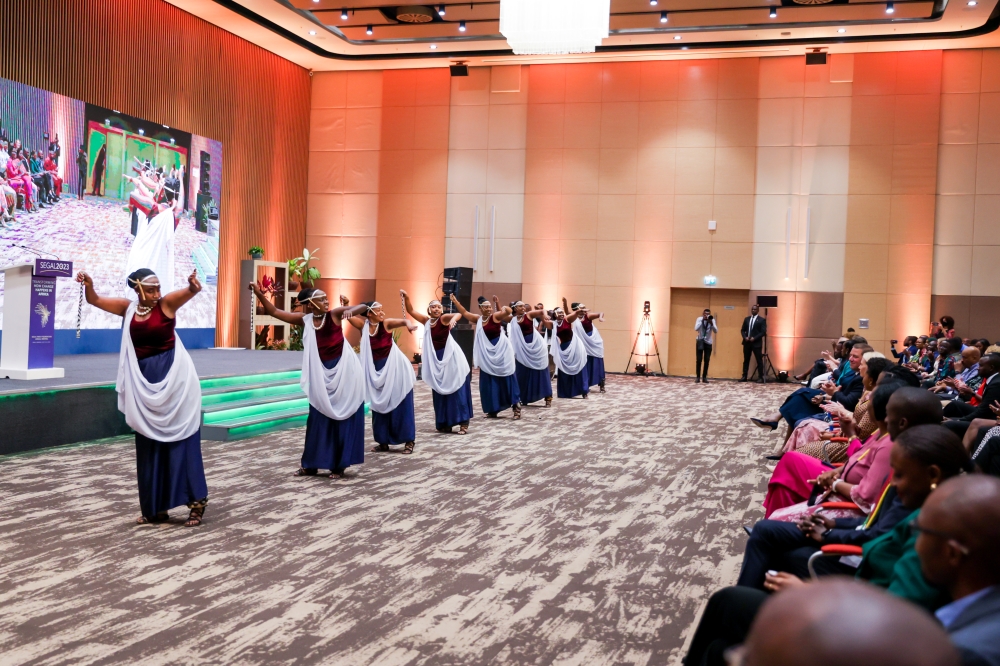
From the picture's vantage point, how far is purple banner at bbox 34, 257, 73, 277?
27.2 ft

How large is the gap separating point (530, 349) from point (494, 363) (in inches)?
56.4

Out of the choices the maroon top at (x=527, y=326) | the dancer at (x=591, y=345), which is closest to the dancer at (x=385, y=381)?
the maroon top at (x=527, y=326)

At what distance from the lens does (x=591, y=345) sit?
45.9 ft

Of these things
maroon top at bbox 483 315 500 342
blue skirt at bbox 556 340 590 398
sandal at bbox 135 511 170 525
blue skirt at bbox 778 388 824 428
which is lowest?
sandal at bbox 135 511 170 525

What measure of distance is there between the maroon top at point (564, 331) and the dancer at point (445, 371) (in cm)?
406

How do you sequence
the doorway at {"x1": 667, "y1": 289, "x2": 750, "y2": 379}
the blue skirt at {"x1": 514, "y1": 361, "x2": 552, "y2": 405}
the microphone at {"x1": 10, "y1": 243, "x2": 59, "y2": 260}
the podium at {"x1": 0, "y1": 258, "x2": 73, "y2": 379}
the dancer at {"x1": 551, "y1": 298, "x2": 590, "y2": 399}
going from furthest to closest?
the doorway at {"x1": 667, "y1": 289, "x2": 750, "y2": 379}
the dancer at {"x1": 551, "y1": 298, "x2": 590, "y2": 399}
the blue skirt at {"x1": 514, "y1": 361, "x2": 552, "y2": 405}
the microphone at {"x1": 10, "y1": 243, "x2": 59, "y2": 260}
the podium at {"x1": 0, "y1": 258, "x2": 73, "y2": 379}

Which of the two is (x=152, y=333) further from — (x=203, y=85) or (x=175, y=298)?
(x=203, y=85)

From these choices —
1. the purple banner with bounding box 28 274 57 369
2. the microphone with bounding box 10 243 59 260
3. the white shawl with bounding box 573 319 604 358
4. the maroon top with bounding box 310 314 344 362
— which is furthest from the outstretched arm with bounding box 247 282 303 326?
the white shawl with bounding box 573 319 604 358

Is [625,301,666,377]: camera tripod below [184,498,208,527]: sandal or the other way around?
the other way around

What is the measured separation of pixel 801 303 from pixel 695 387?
10.7 ft

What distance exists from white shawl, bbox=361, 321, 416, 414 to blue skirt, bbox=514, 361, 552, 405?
13.7 ft

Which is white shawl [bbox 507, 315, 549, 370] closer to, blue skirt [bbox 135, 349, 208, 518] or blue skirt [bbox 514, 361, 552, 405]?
blue skirt [bbox 514, 361, 552, 405]

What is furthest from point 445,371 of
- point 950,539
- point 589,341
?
point 950,539

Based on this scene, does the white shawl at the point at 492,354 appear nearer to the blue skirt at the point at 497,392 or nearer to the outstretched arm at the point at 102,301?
the blue skirt at the point at 497,392
